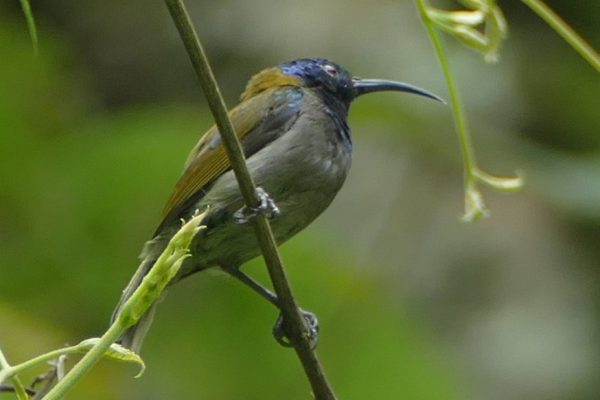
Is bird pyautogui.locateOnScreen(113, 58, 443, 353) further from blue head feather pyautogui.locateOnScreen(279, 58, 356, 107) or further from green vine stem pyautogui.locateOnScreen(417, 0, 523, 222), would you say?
green vine stem pyautogui.locateOnScreen(417, 0, 523, 222)

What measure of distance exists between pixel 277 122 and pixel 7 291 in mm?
949

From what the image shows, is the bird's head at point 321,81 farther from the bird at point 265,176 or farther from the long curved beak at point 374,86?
the bird at point 265,176

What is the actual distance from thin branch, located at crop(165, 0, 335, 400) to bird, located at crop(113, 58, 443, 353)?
1078 mm

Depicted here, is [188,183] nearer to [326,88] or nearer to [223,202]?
[223,202]

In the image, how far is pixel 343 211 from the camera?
Result: 5.91 metres

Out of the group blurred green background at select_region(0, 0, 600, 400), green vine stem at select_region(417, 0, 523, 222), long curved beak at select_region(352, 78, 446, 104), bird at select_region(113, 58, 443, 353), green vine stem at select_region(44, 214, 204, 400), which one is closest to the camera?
green vine stem at select_region(44, 214, 204, 400)

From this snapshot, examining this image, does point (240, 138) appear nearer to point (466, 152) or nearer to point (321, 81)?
point (321, 81)

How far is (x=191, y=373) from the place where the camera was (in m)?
4.00

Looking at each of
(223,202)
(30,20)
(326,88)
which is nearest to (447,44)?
(326,88)

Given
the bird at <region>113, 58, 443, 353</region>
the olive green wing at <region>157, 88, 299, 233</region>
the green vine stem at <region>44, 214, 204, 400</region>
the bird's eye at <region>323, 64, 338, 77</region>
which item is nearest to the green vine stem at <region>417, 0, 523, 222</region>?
the green vine stem at <region>44, 214, 204, 400</region>

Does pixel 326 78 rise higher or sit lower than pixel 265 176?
higher

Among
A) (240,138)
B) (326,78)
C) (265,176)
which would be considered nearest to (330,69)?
(326,78)

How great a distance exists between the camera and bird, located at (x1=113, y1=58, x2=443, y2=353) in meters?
3.48

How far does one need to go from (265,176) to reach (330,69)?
2.61ft
